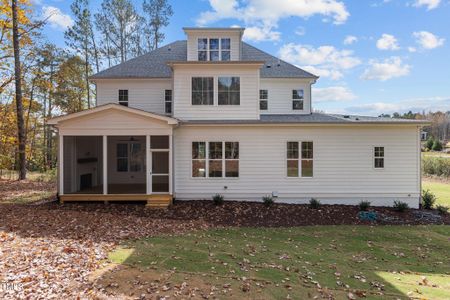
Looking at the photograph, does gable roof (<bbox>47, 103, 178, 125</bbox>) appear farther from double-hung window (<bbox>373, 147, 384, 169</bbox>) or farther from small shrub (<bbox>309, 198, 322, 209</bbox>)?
double-hung window (<bbox>373, 147, 384, 169</bbox>)

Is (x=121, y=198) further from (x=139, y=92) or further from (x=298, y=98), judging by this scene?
(x=298, y=98)

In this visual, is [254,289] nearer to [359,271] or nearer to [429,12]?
[359,271]

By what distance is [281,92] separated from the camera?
17156 mm

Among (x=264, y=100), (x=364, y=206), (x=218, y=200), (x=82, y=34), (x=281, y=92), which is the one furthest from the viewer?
(x=82, y=34)

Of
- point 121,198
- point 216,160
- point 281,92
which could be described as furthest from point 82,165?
point 281,92

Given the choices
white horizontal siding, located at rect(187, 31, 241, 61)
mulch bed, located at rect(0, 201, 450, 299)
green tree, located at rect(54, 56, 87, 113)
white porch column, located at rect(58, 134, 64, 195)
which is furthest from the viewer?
green tree, located at rect(54, 56, 87, 113)

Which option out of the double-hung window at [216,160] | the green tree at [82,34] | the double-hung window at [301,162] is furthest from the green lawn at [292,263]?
the green tree at [82,34]

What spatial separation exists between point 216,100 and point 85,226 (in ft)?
26.6

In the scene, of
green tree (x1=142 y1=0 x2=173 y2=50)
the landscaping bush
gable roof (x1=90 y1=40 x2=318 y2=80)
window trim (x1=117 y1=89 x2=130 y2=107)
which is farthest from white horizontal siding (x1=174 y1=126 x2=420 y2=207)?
green tree (x1=142 y1=0 x2=173 y2=50)

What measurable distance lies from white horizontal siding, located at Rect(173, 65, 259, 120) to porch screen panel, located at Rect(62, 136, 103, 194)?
205 inches

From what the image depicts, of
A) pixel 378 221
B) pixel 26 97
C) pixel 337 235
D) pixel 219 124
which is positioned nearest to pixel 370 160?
pixel 378 221

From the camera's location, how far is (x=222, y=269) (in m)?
6.02

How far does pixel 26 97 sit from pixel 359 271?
28.0m

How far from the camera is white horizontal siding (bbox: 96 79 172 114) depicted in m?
16.6
